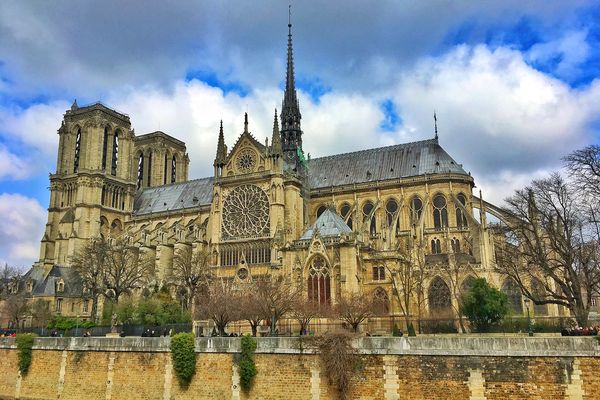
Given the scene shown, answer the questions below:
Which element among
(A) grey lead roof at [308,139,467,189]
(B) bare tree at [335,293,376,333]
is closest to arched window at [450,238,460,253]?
(A) grey lead roof at [308,139,467,189]

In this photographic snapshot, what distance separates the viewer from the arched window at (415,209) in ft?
192

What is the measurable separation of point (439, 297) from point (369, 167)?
25.5 m

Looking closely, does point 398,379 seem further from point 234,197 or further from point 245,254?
point 234,197

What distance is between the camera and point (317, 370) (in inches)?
940

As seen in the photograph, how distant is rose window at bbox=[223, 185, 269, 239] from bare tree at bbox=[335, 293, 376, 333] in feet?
72.0

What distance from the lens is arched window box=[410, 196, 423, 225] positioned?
58375 millimetres

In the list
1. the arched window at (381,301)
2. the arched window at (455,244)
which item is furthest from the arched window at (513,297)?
the arched window at (381,301)

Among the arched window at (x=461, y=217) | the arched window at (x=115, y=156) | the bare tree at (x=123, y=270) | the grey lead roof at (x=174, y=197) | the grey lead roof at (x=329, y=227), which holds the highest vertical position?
the arched window at (x=115, y=156)

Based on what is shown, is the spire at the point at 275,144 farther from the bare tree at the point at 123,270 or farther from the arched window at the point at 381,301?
the arched window at the point at 381,301

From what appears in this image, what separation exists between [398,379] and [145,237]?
5352cm

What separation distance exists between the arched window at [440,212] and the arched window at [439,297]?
1340cm

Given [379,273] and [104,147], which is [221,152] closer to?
[104,147]

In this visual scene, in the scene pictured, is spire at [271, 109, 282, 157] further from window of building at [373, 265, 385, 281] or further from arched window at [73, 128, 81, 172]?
A: arched window at [73, 128, 81, 172]

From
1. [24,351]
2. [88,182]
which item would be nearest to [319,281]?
[24,351]
